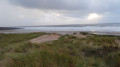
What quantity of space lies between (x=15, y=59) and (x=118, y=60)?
11.4ft

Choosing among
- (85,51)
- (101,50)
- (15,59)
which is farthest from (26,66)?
(101,50)

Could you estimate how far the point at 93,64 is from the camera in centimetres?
463

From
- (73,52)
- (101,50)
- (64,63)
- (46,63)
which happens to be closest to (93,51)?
(101,50)

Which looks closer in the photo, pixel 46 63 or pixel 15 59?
pixel 46 63

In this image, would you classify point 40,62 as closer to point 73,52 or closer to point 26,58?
point 26,58

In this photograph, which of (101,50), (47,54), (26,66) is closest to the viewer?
(26,66)

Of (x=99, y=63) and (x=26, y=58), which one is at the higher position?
(x=26, y=58)

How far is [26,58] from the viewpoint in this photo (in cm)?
413

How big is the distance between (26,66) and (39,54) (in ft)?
2.11

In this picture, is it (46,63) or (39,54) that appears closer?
(46,63)

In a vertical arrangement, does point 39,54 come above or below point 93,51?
above

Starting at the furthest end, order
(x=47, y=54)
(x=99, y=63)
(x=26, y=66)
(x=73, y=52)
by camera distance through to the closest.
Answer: (x=73, y=52) → (x=99, y=63) → (x=47, y=54) → (x=26, y=66)

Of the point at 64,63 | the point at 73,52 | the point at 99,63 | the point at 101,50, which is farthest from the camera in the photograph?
the point at 101,50

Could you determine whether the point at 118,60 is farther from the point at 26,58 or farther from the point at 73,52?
the point at 26,58
